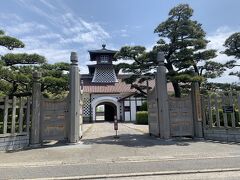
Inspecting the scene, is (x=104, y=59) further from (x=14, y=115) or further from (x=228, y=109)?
(x=14, y=115)

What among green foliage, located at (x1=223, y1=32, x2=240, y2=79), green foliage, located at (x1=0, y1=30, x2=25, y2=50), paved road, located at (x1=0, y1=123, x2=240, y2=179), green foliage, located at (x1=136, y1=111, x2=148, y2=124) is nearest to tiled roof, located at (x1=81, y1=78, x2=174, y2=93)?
green foliage, located at (x1=136, y1=111, x2=148, y2=124)

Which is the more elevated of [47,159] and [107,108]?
[107,108]

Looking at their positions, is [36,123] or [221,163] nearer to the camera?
[221,163]

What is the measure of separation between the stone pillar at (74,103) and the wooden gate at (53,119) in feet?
1.13

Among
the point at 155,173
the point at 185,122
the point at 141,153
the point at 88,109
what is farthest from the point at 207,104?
the point at 88,109

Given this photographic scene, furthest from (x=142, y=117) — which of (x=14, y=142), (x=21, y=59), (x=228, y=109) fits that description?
(x=14, y=142)

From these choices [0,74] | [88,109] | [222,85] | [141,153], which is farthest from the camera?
[88,109]

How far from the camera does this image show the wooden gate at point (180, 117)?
34.1 feet

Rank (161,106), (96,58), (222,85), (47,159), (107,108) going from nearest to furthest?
1. (47,159)
2. (161,106)
3. (222,85)
4. (96,58)
5. (107,108)

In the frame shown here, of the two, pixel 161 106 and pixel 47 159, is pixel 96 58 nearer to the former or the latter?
pixel 161 106

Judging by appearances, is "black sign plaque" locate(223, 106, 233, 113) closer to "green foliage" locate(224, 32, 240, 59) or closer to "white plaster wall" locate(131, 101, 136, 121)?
"green foliage" locate(224, 32, 240, 59)

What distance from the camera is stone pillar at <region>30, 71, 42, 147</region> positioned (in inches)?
355

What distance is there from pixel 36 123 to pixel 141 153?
14.7 feet

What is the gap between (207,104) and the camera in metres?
10.5
